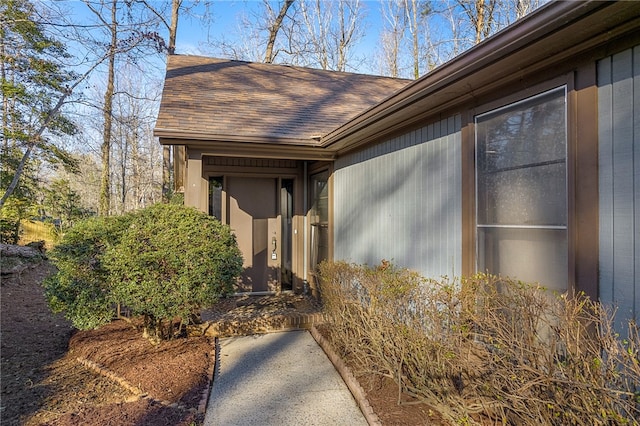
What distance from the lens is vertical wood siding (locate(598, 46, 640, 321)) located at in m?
2.12

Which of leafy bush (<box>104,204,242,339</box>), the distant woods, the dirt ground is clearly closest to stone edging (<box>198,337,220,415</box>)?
the dirt ground

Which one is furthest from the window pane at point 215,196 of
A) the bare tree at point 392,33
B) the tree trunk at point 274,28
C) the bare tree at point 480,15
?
the bare tree at point 392,33

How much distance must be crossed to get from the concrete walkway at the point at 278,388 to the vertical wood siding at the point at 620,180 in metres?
2.13

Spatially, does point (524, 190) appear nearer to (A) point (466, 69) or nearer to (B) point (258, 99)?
(A) point (466, 69)

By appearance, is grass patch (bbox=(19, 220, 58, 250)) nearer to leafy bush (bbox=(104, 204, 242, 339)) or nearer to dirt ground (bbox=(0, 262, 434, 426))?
dirt ground (bbox=(0, 262, 434, 426))

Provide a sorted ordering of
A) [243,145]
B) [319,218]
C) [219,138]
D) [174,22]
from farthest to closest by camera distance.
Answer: [174,22]
[319,218]
[243,145]
[219,138]

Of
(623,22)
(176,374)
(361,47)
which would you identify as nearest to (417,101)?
(623,22)

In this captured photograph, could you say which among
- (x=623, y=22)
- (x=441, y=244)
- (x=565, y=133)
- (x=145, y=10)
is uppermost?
(x=145, y=10)

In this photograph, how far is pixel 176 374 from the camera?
12.8 feet

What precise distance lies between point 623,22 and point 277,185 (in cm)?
599

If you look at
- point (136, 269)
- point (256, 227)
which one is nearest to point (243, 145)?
point (256, 227)

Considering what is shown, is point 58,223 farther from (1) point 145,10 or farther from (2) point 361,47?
(2) point 361,47

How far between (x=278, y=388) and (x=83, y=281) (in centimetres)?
253

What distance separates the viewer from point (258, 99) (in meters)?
7.42
